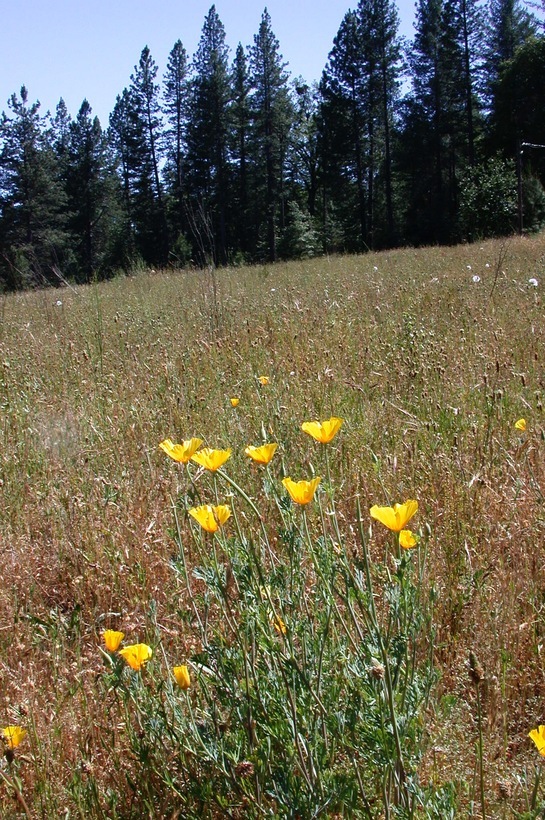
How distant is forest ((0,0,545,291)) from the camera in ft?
111

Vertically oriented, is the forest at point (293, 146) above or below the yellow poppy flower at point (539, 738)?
above

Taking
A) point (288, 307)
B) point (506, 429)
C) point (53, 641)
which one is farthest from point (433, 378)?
point (288, 307)

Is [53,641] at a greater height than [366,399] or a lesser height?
lesser

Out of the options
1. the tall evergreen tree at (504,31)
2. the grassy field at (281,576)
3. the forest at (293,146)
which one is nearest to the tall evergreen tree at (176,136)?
the forest at (293,146)

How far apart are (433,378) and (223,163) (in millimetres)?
39664

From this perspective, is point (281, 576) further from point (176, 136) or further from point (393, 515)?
point (176, 136)

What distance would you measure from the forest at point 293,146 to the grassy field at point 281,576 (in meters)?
26.9

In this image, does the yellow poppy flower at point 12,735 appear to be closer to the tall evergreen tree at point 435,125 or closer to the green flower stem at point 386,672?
the green flower stem at point 386,672

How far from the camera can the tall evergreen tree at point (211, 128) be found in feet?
118

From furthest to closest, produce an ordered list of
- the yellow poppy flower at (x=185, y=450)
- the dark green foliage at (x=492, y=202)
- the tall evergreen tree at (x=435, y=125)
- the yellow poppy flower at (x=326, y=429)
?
the tall evergreen tree at (x=435, y=125) → the dark green foliage at (x=492, y=202) → the yellow poppy flower at (x=185, y=450) → the yellow poppy flower at (x=326, y=429)

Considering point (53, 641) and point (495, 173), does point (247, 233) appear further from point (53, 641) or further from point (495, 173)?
point (53, 641)

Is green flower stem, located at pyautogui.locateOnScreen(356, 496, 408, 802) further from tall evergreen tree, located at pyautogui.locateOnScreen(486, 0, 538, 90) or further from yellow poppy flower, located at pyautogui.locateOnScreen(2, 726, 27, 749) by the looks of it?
tall evergreen tree, located at pyautogui.locateOnScreen(486, 0, 538, 90)

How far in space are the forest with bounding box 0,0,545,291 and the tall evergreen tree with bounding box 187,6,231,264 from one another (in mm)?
79

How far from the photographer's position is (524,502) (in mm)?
2268
